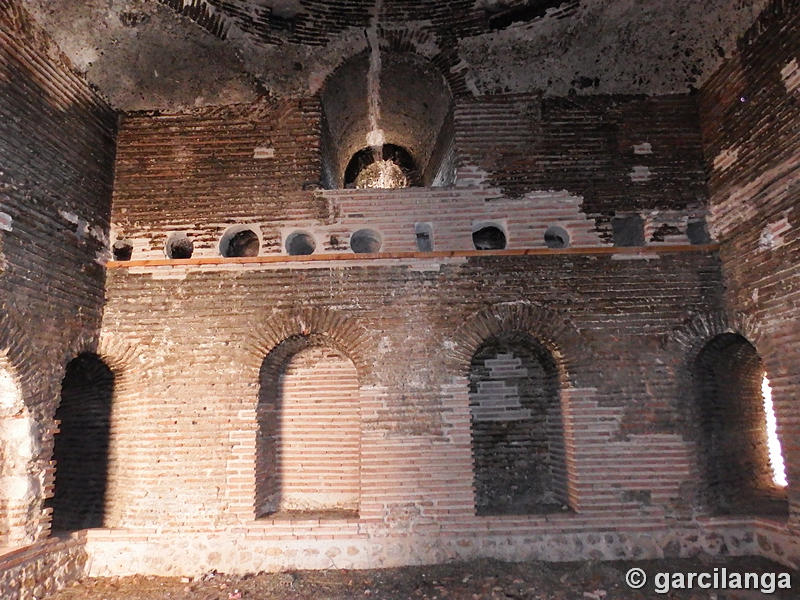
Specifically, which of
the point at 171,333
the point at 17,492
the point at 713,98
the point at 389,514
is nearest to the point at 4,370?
the point at 17,492

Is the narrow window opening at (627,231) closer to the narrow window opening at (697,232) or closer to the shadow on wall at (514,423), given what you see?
the narrow window opening at (697,232)

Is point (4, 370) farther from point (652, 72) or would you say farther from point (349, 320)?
point (652, 72)

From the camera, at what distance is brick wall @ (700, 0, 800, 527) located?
4680 millimetres

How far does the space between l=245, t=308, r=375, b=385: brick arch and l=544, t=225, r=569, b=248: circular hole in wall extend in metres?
2.45

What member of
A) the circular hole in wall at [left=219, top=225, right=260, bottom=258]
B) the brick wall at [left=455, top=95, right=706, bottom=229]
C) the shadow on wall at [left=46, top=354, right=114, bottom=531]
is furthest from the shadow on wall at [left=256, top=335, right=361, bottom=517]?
the brick wall at [left=455, top=95, right=706, bottom=229]

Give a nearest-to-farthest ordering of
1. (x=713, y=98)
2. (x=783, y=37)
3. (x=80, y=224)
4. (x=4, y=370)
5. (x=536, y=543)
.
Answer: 1. (x=4, y=370)
2. (x=783, y=37)
3. (x=536, y=543)
4. (x=80, y=224)
5. (x=713, y=98)

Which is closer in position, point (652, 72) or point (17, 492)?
point (17, 492)

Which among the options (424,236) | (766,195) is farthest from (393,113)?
(766,195)

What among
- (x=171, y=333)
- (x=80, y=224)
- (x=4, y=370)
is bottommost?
(x=4, y=370)

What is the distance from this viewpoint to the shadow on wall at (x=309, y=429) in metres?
5.75

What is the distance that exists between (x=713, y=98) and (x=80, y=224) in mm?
7242

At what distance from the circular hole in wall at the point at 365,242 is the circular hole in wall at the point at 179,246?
6.20 feet

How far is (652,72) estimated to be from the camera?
19.9 ft

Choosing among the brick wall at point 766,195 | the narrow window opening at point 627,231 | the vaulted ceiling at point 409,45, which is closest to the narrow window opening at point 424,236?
the vaulted ceiling at point 409,45
